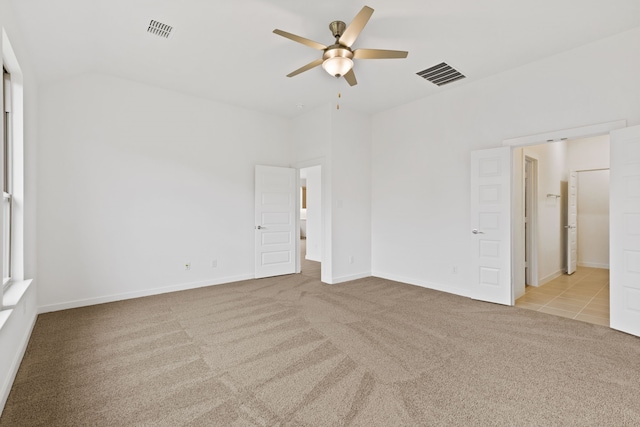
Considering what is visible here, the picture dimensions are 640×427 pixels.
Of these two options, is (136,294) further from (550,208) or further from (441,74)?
(550,208)

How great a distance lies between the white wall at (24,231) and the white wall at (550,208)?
6292 millimetres

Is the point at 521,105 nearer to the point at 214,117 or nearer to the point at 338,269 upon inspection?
the point at 338,269

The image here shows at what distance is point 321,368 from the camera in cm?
241

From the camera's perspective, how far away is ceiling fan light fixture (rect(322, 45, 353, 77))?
9.25 ft

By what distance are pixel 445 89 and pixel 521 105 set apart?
1117 millimetres

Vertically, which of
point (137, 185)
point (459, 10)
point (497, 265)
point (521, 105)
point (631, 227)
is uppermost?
point (459, 10)

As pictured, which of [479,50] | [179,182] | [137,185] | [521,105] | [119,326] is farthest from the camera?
[179,182]

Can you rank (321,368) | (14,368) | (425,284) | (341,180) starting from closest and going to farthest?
(14,368) < (321,368) < (425,284) < (341,180)

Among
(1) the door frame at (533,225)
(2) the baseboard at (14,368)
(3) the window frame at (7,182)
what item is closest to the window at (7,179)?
(3) the window frame at (7,182)

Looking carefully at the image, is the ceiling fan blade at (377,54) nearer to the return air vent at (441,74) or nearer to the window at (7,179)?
the return air vent at (441,74)

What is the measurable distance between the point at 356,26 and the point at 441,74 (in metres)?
2.16

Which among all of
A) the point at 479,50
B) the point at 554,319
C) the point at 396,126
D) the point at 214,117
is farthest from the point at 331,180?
the point at 554,319

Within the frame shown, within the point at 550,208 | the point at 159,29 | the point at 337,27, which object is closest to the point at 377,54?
the point at 337,27

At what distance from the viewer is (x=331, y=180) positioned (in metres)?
5.21
